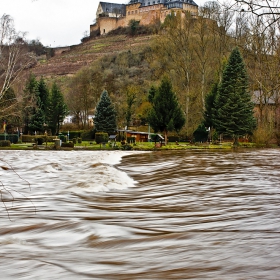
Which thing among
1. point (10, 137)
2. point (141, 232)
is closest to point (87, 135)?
point (10, 137)

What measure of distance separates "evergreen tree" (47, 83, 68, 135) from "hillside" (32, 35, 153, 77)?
6289 centimetres

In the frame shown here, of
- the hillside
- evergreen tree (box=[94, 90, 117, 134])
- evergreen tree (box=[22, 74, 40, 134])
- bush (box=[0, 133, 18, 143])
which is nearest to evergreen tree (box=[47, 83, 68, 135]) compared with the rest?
evergreen tree (box=[22, 74, 40, 134])

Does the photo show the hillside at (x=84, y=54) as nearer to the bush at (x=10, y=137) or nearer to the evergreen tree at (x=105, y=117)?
the evergreen tree at (x=105, y=117)

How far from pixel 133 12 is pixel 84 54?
21.0m

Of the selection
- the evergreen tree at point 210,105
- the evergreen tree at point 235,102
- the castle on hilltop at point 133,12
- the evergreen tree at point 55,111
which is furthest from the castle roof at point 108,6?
the evergreen tree at point 235,102

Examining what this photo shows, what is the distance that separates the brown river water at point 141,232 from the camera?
4.44m

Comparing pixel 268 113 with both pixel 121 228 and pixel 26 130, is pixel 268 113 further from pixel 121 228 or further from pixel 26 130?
pixel 121 228

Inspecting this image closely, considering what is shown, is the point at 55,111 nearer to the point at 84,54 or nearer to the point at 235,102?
the point at 235,102

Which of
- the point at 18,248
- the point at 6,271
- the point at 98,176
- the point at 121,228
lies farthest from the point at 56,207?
the point at 98,176

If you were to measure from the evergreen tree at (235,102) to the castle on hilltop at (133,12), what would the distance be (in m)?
78.8

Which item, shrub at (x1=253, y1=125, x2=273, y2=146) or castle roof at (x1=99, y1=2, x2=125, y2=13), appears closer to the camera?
shrub at (x1=253, y1=125, x2=273, y2=146)

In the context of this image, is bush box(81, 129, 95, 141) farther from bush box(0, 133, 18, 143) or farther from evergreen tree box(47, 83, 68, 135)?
bush box(0, 133, 18, 143)

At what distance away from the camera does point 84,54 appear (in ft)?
436

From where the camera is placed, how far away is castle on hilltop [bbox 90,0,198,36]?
407 feet
